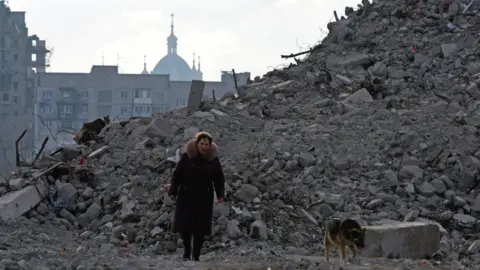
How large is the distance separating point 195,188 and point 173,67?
320 ft

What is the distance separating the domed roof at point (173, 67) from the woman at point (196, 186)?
9274cm

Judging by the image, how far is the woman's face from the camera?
701 cm

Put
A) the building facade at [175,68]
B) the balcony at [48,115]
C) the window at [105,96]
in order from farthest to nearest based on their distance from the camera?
the building facade at [175,68]
the balcony at [48,115]
the window at [105,96]

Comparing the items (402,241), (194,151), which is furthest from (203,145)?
(402,241)

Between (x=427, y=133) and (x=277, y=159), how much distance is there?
227 cm

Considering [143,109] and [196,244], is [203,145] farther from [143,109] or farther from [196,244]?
[143,109]

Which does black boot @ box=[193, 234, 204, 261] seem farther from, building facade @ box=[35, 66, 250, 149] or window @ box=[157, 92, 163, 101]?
window @ box=[157, 92, 163, 101]

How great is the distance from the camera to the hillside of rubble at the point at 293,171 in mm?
8867

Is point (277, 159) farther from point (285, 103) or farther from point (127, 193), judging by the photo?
point (285, 103)

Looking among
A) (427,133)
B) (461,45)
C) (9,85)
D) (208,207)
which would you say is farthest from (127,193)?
(9,85)

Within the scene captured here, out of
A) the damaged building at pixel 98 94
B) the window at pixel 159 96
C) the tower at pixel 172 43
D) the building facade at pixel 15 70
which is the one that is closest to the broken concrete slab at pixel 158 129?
the building facade at pixel 15 70

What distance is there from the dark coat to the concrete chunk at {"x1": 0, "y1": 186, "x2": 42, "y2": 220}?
3227mm

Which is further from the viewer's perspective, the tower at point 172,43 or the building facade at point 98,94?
the tower at point 172,43

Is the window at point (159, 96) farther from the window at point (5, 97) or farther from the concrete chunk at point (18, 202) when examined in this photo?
the concrete chunk at point (18, 202)
